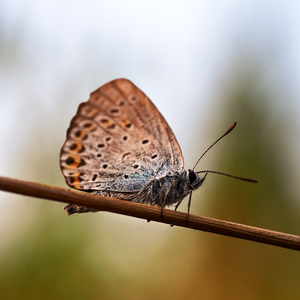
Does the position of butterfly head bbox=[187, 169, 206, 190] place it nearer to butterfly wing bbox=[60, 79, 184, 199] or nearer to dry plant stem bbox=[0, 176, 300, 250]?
butterfly wing bbox=[60, 79, 184, 199]

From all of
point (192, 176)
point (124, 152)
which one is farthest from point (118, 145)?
point (192, 176)

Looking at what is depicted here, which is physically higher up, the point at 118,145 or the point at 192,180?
the point at 118,145

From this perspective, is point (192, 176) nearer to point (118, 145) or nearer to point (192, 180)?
point (192, 180)

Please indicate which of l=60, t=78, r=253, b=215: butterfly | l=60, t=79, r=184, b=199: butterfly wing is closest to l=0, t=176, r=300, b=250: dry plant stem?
l=60, t=78, r=253, b=215: butterfly

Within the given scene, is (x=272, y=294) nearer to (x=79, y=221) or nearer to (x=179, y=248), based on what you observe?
(x=179, y=248)

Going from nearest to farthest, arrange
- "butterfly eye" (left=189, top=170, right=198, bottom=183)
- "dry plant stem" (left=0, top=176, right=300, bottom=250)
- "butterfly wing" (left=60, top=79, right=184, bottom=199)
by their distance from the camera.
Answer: "dry plant stem" (left=0, top=176, right=300, bottom=250) < "butterfly wing" (left=60, top=79, right=184, bottom=199) < "butterfly eye" (left=189, top=170, right=198, bottom=183)

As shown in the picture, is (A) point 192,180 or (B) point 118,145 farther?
(A) point 192,180

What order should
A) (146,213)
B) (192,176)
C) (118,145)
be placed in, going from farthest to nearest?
1. (192,176)
2. (118,145)
3. (146,213)
